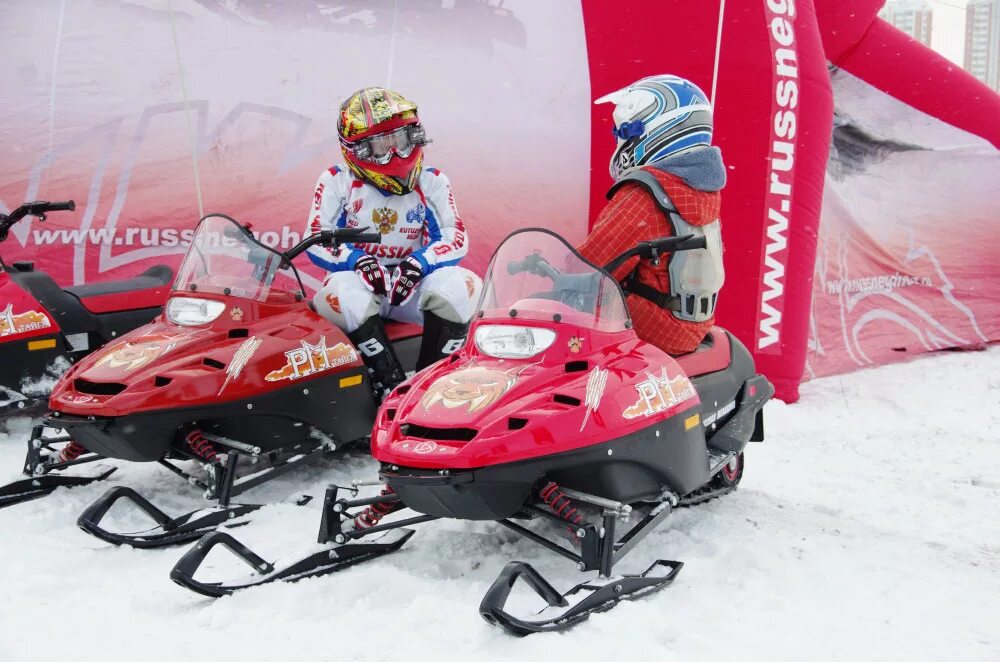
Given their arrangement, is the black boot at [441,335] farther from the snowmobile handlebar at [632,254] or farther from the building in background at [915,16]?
the building in background at [915,16]

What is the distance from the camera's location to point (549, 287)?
124 inches

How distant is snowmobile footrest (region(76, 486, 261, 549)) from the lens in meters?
3.28

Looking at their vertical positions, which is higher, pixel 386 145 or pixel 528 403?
pixel 386 145

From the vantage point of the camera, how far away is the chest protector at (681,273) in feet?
11.2

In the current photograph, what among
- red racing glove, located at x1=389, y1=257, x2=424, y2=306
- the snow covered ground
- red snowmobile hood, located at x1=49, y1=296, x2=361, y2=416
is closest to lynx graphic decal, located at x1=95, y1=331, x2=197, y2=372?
red snowmobile hood, located at x1=49, y1=296, x2=361, y2=416

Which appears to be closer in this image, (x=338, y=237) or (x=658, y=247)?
(x=658, y=247)

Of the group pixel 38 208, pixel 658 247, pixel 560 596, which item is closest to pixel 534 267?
pixel 658 247

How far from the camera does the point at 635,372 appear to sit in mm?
3033

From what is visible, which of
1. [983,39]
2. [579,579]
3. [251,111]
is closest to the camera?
[579,579]

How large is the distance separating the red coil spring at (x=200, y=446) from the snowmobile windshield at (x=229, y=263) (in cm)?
59

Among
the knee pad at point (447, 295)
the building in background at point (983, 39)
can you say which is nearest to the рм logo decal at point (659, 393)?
the knee pad at point (447, 295)

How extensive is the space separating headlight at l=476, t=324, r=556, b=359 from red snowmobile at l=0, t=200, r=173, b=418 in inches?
109

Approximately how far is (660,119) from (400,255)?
1520 millimetres

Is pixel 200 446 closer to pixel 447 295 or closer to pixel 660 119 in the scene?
pixel 447 295
